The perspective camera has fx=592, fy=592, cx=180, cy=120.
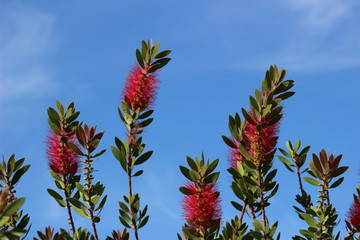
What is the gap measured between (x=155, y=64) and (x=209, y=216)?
135 cm

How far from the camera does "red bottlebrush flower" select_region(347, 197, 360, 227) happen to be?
4.52m

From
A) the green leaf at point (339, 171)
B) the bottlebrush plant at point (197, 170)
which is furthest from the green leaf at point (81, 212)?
the green leaf at point (339, 171)

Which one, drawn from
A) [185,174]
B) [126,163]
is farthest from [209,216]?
[126,163]

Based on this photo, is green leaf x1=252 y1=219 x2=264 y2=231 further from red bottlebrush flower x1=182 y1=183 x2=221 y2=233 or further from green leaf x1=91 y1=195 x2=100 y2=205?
green leaf x1=91 y1=195 x2=100 y2=205

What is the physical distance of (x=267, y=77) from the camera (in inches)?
183

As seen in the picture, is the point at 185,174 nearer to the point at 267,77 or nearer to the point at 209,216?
the point at 209,216

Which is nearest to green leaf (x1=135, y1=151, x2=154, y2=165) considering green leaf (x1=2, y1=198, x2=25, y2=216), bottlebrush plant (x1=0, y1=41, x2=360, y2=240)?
bottlebrush plant (x1=0, y1=41, x2=360, y2=240)

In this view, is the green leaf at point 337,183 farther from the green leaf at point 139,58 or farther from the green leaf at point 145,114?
the green leaf at point 139,58

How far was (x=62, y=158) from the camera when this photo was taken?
484 centimetres

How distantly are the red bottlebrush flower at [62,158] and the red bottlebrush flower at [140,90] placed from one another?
0.61m

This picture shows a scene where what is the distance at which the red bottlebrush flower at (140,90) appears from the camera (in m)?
4.75

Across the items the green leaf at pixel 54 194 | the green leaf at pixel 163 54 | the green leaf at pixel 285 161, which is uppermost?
the green leaf at pixel 163 54

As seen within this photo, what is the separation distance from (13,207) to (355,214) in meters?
2.75

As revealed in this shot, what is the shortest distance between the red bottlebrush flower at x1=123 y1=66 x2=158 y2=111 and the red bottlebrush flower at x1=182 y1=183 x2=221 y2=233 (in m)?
0.81
